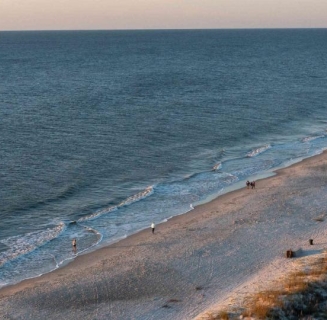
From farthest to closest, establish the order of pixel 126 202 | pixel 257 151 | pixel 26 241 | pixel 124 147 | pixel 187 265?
pixel 257 151
pixel 124 147
pixel 126 202
pixel 26 241
pixel 187 265

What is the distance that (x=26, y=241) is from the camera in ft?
132

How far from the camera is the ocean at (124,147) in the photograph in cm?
4341

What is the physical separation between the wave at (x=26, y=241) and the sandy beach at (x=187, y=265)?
3.54m

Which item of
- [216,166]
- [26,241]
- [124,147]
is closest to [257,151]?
[216,166]

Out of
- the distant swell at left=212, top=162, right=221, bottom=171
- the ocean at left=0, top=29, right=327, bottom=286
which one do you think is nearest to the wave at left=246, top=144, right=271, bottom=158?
the ocean at left=0, top=29, right=327, bottom=286

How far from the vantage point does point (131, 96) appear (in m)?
98.8

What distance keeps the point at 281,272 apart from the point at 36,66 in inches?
5085

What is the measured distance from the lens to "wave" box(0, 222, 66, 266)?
38.2m

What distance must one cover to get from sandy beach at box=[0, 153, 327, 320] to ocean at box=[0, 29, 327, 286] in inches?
91.6

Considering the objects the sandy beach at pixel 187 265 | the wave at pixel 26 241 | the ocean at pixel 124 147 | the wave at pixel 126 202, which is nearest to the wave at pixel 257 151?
the ocean at pixel 124 147

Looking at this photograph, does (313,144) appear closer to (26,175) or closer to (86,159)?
(86,159)

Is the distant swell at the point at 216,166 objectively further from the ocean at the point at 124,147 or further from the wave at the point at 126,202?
the wave at the point at 126,202

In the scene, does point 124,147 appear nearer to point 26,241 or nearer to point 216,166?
point 216,166

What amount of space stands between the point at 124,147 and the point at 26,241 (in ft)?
84.5
